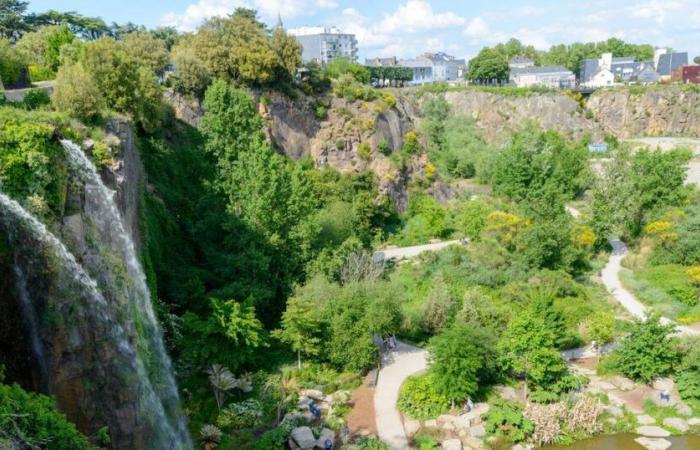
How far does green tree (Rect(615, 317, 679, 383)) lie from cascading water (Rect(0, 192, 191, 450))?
16.0 m

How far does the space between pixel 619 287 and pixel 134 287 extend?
23.4 meters

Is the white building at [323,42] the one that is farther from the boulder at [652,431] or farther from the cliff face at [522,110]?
the boulder at [652,431]

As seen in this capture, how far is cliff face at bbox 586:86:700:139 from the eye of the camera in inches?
2393

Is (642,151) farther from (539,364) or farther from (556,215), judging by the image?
(539,364)

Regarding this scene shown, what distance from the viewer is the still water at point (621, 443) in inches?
663

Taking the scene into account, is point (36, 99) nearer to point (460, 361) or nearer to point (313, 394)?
point (313, 394)

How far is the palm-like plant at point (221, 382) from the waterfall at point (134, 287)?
5.43ft

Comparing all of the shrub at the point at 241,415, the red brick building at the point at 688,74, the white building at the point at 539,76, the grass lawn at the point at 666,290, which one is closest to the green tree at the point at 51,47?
the shrub at the point at 241,415

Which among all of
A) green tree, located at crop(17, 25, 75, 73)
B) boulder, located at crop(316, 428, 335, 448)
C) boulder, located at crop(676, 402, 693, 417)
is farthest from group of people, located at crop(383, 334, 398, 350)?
green tree, located at crop(17, 25, 75, 73)

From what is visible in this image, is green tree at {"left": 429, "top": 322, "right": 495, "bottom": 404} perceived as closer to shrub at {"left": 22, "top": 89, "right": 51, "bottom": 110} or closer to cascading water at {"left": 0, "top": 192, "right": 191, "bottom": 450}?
cascading water at {"left": 0, "top": 192, "right": 191, "bottom": 450}

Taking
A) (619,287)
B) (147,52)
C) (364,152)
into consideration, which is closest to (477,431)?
(619,287)

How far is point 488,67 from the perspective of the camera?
70125 mm

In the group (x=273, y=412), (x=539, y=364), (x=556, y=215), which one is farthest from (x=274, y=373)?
(x=556, y=215)

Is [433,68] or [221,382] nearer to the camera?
[221,382]
